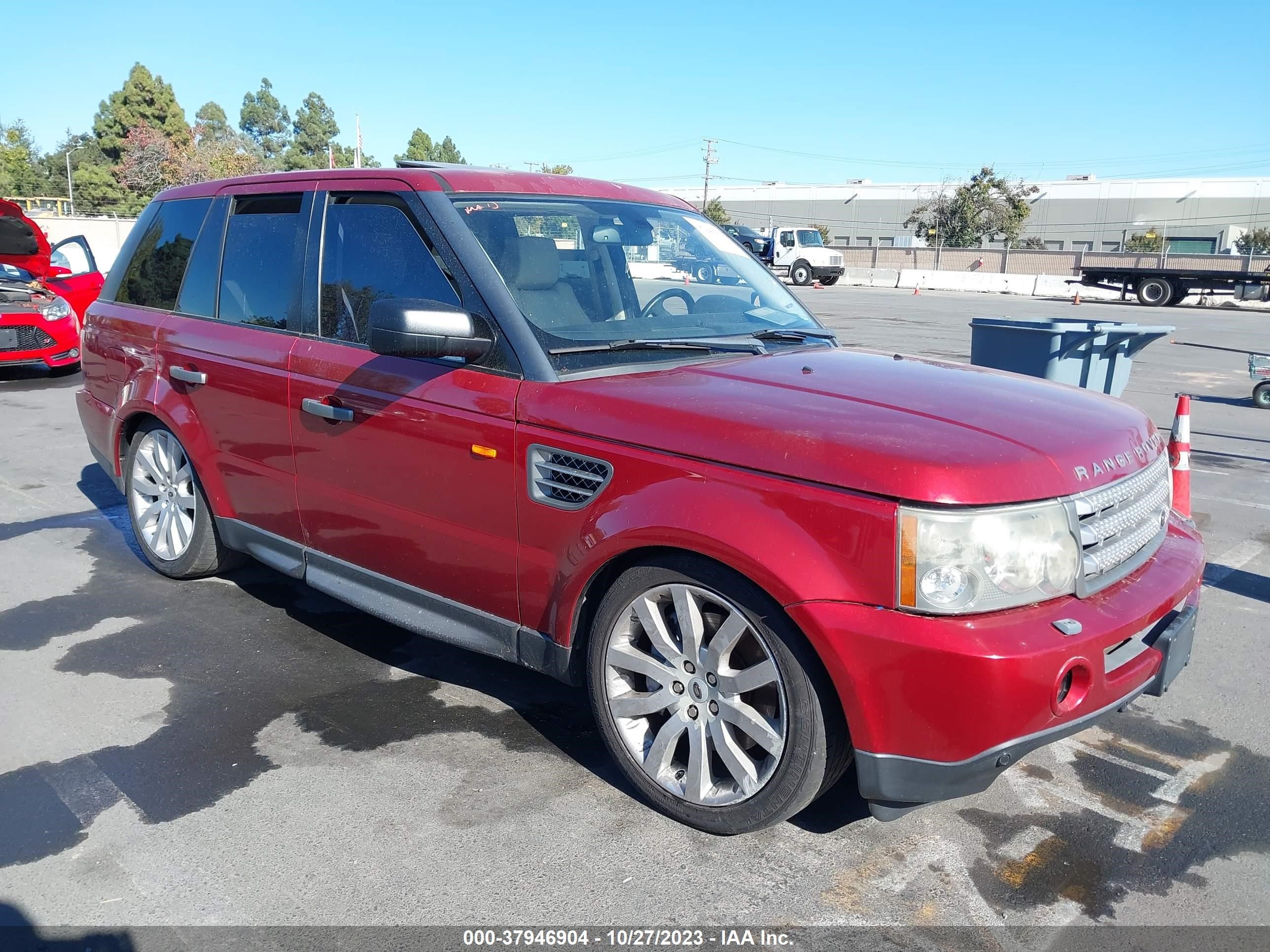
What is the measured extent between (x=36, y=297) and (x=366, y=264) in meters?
10.4

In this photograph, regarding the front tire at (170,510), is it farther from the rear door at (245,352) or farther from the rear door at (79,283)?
the rear door at (79,283)

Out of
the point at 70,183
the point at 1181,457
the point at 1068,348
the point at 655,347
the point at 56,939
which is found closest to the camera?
the point at 56,939

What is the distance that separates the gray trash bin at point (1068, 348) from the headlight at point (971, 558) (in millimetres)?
4679

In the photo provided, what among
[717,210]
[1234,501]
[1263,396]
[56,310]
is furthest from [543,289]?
[717,210]

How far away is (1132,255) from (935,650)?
136 ft

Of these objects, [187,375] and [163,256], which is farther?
[163,256]

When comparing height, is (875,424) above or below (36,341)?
above

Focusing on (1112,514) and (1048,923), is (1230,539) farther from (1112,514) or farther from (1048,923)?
(1048,923)

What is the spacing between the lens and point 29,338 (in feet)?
38.7

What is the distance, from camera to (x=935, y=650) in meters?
2.41

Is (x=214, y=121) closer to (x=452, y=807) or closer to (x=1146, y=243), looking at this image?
(x=1146, y=243)

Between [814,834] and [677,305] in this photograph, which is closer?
[814,834]

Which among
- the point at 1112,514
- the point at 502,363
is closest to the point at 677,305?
the point at 502,363

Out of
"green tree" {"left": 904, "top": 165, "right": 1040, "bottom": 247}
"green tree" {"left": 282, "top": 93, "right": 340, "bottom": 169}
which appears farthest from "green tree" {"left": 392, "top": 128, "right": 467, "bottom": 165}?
"green tree" {"left": 904, "top": 165, "right": 1040, "bottom": 247}
